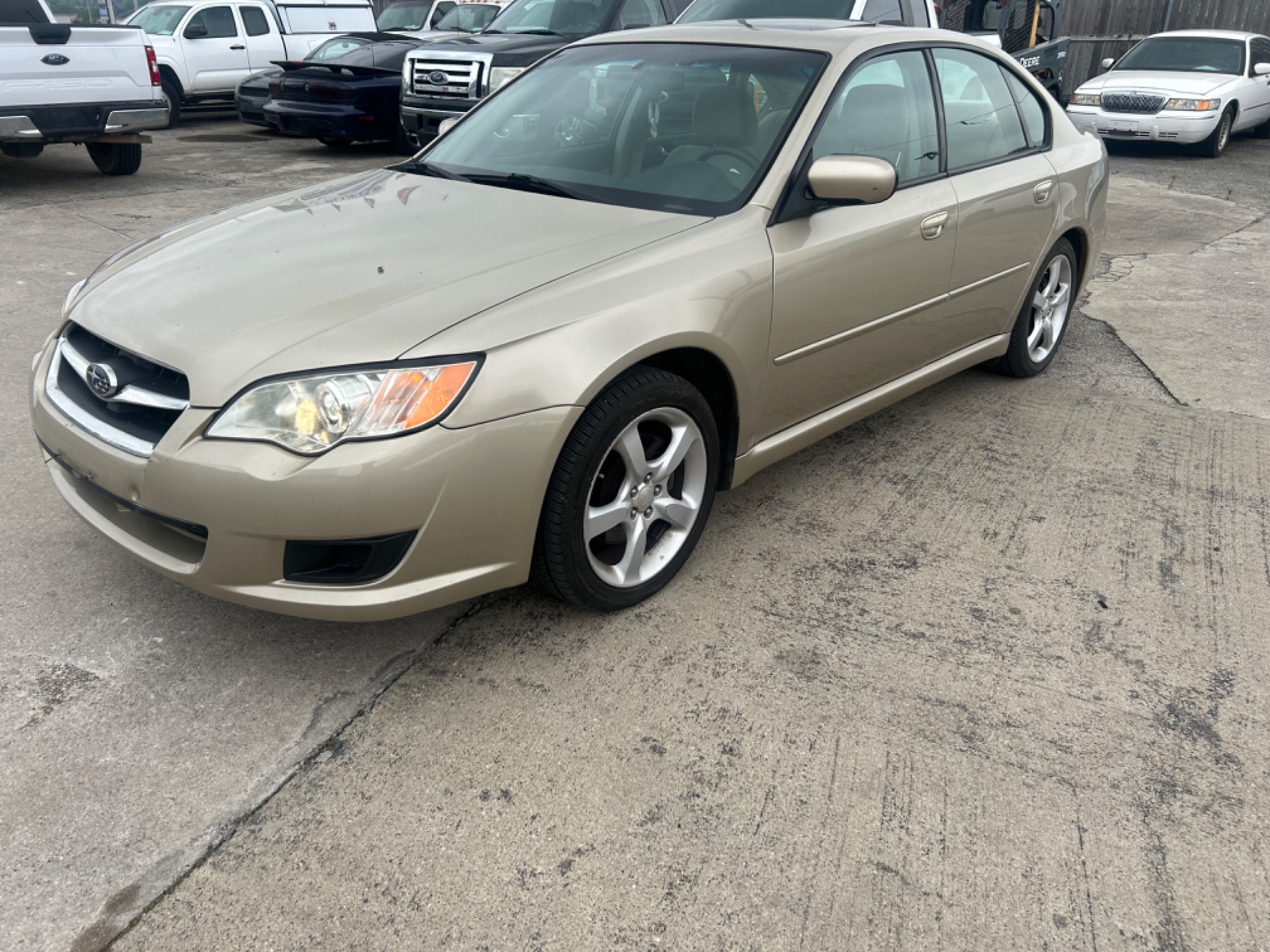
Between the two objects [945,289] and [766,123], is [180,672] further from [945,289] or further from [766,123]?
[945,289]

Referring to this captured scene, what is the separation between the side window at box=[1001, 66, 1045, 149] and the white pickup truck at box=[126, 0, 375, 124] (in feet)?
40.5

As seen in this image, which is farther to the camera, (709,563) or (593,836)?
(709,563)

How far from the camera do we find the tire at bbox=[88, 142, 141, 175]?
31.0 ft

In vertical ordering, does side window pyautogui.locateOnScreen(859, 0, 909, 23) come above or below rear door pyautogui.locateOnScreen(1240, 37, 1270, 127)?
above

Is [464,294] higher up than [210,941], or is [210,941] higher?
[464,294]

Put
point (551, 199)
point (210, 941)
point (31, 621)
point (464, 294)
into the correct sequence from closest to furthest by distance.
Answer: point (210, 941), point (464, 294), point (31, 621), point (551, 199)

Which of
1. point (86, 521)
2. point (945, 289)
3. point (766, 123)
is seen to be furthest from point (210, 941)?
point (945, 289)

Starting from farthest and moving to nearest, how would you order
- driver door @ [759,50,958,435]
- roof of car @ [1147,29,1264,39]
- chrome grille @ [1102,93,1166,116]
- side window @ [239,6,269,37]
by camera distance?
side window @ [239,6,269,37], roof of car @ [1147,29,1264,39], chrome grille @ [1102,93,1166,116], driver door @ [759,50,958,435]

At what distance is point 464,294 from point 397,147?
A: 1046cm

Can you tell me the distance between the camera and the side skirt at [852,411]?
322 cm

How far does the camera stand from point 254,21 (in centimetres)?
1445

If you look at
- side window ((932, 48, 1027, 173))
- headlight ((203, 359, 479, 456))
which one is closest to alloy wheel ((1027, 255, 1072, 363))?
side window ((932, 48, 1027, 173))

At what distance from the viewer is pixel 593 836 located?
7.00ft

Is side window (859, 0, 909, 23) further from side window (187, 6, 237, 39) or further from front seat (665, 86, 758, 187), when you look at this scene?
side window (187, 6, 237, 39)
